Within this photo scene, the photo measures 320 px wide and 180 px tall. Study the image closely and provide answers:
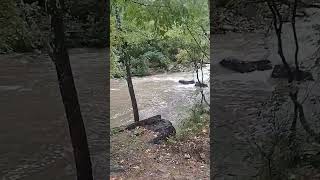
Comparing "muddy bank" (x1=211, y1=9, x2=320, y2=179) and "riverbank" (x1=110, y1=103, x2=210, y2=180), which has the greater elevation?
"muddy bank" (x1=211, y1=9, x2=320, y2=179)

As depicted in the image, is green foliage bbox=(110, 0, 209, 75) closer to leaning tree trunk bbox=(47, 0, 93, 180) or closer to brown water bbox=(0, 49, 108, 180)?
brown water bbox=(0, 49, 108, 180)

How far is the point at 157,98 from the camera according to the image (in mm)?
10484

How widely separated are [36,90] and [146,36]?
2.12m

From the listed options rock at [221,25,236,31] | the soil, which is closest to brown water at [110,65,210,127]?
the soil

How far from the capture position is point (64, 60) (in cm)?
320

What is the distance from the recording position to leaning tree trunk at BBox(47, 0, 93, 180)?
3.19m

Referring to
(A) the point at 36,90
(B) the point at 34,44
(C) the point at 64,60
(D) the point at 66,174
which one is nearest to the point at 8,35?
(B) the point at 34,44

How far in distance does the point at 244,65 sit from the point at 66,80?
441 cm

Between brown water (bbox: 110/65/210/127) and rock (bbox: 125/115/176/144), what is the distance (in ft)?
1.42

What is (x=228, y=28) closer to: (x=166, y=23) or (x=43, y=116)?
(x=166, y=23)

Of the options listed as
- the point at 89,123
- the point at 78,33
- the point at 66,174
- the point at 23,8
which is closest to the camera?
the point at 23,8

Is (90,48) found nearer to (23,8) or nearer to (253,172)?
(23,8)

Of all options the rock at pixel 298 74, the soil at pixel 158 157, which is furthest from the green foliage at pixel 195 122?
the rock at pixel 298 74

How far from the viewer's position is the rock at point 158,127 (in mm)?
6934
